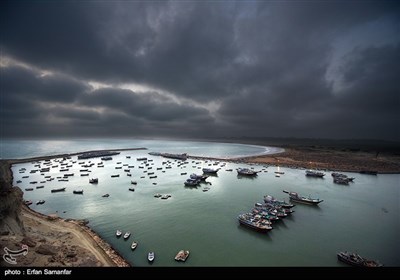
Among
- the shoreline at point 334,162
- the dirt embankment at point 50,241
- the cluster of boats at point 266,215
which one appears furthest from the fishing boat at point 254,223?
the shoreline at point 334,162

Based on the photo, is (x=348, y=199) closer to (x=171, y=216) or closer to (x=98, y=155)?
(x=171, y=216)

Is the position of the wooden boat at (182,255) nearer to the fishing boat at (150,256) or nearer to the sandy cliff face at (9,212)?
the fishing boat at (150,256)

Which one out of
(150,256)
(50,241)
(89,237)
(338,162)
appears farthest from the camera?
(338,162)

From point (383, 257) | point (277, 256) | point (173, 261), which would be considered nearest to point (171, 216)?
point (173, 261)

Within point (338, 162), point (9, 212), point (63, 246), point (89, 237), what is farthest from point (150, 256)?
point (338, 162)

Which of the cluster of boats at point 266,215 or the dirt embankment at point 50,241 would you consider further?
the cluster of boats at point 266,215

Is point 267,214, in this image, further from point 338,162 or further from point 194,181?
point 338,162

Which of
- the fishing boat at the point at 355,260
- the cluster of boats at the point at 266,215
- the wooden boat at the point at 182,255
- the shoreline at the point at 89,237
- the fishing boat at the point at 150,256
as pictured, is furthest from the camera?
the cluster of boats at the point at 266,215

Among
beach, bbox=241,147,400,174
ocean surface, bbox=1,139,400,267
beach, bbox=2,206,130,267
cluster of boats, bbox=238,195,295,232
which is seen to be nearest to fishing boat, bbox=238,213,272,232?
cluster of boats, bbox=238,195,295,232
